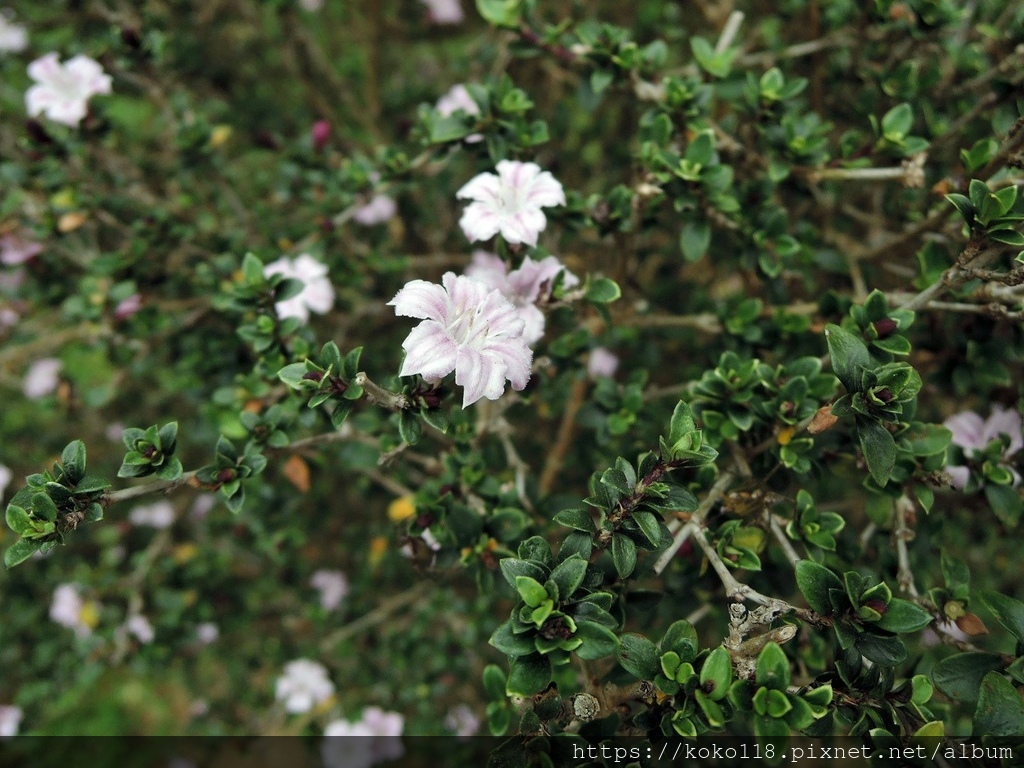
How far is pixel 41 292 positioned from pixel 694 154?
2.08 m

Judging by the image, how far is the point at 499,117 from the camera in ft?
5.82

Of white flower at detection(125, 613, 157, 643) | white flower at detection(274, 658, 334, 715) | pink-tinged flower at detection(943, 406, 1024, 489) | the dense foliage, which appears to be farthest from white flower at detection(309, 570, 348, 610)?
pink-tinged flower at detection(943, 406, 1024, 489)

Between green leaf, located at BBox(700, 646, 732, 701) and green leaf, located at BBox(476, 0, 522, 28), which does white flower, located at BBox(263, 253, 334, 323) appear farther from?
green leaf, located at BBox(700, 646, 732, 701)

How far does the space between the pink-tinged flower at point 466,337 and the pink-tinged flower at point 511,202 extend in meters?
0.23

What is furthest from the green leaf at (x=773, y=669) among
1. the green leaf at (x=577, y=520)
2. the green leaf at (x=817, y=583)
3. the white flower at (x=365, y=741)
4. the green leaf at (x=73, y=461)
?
the white flower at (x=365, y=741)

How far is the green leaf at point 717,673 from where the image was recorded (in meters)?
1.19

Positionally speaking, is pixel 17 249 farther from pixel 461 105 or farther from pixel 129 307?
pixel 461 105

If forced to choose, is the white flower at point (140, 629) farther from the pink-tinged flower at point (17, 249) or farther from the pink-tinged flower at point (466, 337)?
the pink-tinged flower at point (466, 337)

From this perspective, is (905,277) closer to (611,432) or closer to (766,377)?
(766,377)

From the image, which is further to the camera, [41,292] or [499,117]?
[41,292]

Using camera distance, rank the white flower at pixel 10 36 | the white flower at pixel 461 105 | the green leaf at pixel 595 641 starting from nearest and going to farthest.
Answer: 1. the green leaf at pixel 595 641
2. the white flower at pixel 461 105
3. the white flower at pixel 10 36

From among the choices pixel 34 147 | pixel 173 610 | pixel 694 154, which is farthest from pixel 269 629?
pixel 694 154

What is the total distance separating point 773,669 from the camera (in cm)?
119

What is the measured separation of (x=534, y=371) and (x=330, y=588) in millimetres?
1573
